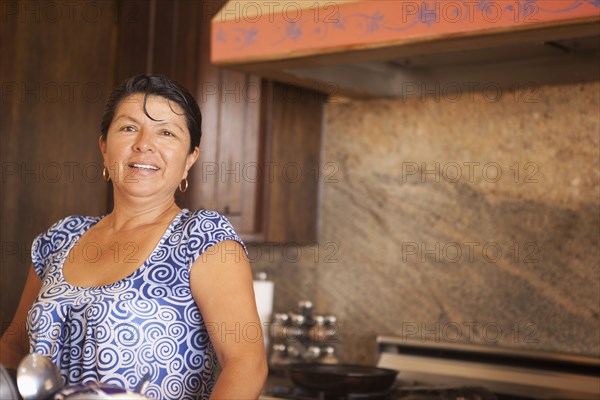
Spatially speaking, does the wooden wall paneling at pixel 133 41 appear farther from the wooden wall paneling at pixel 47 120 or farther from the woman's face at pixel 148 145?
the woman's face at pixel 148 145

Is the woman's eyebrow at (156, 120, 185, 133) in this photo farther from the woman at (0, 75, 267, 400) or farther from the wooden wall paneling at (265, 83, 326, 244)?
the wooden wall paneling at (265, 83, 326, 244)

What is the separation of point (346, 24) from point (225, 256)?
0.72 metres

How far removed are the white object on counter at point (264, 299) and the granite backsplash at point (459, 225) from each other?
0.14 meters

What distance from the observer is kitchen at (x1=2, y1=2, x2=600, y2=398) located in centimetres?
204

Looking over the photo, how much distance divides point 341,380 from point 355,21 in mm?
827

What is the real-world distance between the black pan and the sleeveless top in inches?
26.8

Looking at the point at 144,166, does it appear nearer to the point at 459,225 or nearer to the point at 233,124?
the point at 233,124

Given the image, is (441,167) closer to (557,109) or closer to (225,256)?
(557,109)

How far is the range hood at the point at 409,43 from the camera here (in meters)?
1.57

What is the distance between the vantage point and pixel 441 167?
2.29 meters

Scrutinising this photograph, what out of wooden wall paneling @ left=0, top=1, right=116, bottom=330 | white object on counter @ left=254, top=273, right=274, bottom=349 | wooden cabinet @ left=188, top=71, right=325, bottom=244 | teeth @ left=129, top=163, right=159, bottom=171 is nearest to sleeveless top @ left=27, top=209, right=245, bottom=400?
teeth @ left=129, top=163, right=159, bottom=171

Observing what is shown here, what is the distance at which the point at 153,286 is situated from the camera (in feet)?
4.09

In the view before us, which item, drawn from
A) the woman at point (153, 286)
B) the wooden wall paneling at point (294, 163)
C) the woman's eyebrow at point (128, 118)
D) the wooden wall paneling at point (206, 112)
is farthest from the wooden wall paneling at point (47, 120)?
the woman's eyebrow at point (128, 118)

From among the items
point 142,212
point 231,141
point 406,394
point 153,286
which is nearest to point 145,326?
point 153,286
